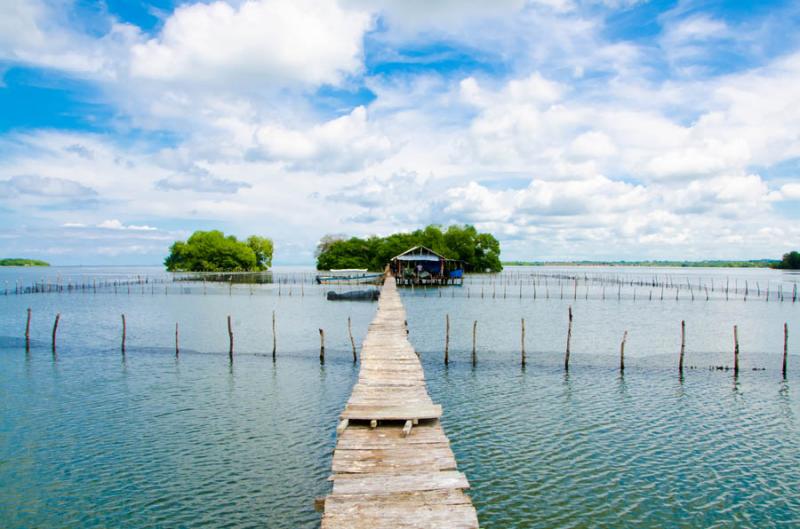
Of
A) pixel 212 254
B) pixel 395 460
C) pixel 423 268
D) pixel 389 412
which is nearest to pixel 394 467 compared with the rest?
pixel 395 460

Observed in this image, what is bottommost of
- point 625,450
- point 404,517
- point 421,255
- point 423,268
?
point 625,450

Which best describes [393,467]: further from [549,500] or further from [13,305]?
[13,305]

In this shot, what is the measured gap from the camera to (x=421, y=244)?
362ft

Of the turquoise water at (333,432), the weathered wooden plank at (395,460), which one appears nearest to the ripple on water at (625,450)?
the turquoise water at (333,432)

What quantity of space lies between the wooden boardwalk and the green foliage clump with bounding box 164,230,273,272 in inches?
4844

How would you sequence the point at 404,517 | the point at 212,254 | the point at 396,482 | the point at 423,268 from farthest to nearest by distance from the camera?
the point at 212,254 → the point at 423,268 → the point at 396,482 → the point at 404,517

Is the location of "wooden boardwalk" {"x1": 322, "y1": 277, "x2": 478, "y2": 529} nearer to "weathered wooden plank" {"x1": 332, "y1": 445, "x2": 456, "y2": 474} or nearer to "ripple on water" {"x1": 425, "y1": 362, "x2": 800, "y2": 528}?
"weathered wooden plank" {"x1": 332, "y1": 445, "x2": 456, "y2": 474}

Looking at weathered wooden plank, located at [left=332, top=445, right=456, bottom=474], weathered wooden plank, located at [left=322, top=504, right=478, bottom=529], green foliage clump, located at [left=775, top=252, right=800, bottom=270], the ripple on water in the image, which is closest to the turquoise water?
the ripple on water

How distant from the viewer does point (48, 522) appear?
9.48 metres

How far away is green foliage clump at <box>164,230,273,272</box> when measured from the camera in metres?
127

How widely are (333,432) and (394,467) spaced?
6.54m

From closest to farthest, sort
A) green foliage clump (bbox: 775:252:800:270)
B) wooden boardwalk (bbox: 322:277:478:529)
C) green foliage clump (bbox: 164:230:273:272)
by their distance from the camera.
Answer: wooden boardwalk (bbox: 322:277:478:529) < green foliage clump (bbox: 164:230:273:272) < green foliage clump (bbox: 775:252:800:270)

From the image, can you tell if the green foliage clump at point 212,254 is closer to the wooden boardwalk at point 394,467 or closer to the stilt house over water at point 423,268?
the stilt house over water at point 423,268

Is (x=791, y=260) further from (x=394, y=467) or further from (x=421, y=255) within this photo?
(x=394, y=467)
